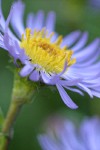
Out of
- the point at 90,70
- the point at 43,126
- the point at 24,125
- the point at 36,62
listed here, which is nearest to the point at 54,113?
the point at 43,126

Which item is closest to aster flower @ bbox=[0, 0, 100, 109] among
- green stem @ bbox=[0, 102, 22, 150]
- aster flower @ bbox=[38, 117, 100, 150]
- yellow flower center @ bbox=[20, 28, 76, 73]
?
yellow flower center @ bbox=[20, 28, 76, 73]

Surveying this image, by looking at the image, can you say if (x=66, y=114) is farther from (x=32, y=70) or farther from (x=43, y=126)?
(x=32, y=70)

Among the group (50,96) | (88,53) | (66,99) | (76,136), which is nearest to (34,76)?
(66,99)

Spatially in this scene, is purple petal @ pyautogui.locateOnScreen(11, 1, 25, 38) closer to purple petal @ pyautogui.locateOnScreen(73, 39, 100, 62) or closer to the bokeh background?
purple petal @ pyautogui.locateOnScreen(73, 39, 100, 62)

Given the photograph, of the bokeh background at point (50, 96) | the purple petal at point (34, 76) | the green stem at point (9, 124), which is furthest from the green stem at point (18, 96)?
the bokeh background at point (50, 96)

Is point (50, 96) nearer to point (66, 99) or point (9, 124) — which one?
point (9, 124)

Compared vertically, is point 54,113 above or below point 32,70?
below
